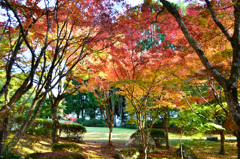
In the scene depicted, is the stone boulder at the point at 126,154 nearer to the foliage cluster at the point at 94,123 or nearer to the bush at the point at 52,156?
the bush at the point at 52,156

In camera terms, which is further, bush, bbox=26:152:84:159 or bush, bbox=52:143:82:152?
bush, bbox=52:143:82:152

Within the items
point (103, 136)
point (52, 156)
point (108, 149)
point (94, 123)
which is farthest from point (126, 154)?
point (94, 123)

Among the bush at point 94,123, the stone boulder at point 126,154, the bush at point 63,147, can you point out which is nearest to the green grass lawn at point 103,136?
the bush at point 63,147

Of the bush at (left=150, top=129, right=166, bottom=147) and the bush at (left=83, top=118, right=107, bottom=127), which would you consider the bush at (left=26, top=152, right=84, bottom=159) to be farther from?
the bush at (left=83, top=118, right=107, bottom=127)

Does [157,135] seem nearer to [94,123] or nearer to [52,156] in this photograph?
[52,156]

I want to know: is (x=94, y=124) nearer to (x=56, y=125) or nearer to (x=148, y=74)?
(x=56, y=125)

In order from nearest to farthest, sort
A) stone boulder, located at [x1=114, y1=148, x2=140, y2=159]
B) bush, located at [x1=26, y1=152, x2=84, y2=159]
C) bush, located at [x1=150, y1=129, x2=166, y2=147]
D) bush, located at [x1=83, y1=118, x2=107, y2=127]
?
bush, located at [x1=26, y1=152, x2=84, y2=159] → stone boulder, located at [x1=114, y1=148, x2=140, y2=159] → bush, located at [x1=150, y1=129, x2=166, y2=147] → bush, located at [x1=83, y1=118, x2=107, y2=127]

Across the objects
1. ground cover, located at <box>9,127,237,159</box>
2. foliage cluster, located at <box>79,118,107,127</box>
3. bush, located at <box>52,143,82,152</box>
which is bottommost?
foliage cluster, located at <box>79,118,107,127</box>

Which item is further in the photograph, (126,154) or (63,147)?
(126,154)

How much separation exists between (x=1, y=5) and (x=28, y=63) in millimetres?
3690

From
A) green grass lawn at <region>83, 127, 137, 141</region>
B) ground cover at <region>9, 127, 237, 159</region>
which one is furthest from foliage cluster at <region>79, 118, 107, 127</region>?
ground cover at <region>9, 127, 237, 159</region>

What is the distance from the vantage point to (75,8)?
348cm

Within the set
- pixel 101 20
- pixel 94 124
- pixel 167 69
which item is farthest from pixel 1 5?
pixel 94 124

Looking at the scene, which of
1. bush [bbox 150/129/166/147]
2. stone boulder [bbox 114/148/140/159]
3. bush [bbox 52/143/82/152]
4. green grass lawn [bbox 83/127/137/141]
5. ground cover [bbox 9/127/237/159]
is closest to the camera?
ground cover [bbox 9/127/237/159]
